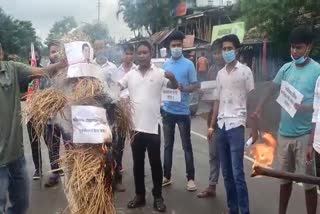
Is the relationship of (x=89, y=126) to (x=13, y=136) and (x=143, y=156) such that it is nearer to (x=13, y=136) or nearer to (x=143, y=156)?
(x=13, y=136)

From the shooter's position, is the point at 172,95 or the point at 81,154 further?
the point at 172,95

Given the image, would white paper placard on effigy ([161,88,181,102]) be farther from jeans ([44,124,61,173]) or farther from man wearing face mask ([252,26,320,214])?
jeans ([44,124,61,173])

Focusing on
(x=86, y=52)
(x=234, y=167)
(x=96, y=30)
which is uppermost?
(x=96, y=30)

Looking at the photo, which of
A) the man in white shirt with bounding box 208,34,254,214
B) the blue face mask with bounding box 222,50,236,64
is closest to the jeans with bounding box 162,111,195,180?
the man in white shirt with bounding box 208,34,254,214

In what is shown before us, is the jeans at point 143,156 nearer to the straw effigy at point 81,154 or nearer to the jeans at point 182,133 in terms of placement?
the jeans at point 182,133

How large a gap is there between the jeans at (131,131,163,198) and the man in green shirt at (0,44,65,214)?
150 cm

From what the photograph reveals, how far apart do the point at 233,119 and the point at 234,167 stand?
1.62 ft

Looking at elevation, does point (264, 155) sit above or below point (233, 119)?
below

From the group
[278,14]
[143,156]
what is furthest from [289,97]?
[278,14]

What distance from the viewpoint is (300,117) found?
4.55m

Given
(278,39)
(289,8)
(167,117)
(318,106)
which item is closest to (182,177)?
(167,117)

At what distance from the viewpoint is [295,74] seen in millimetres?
4562

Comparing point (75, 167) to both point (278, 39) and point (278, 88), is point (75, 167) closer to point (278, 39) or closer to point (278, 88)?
point (278, 88)

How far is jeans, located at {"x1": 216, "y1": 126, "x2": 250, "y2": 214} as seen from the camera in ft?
15.8
